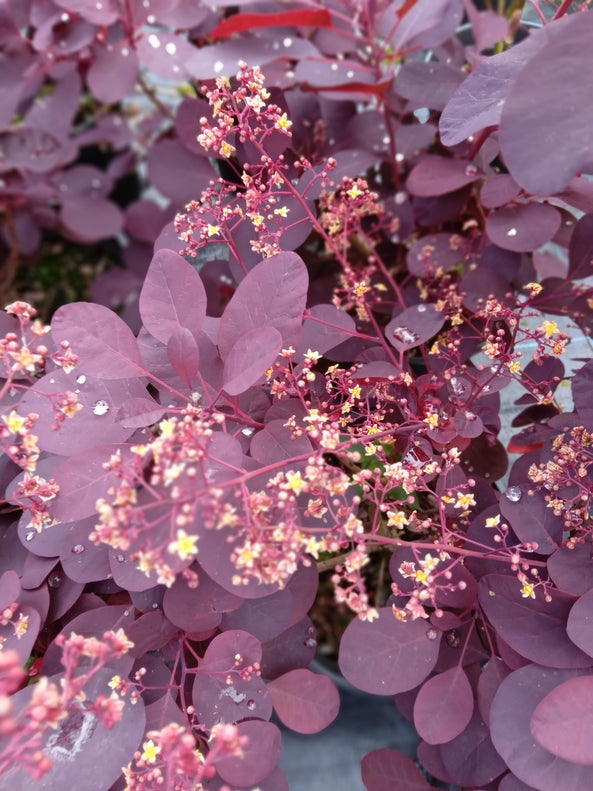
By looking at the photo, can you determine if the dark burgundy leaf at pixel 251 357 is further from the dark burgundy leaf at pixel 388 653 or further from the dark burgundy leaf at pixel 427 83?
the dark burgundy leaf at pixel 427 83

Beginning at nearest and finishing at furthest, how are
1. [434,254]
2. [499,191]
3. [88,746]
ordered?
[88,746], [499,191], [434,254]

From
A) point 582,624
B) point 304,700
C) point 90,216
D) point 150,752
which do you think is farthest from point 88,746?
point 90,216

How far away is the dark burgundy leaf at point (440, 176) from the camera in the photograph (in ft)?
2.65

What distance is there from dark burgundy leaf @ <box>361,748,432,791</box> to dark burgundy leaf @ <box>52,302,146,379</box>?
0.46 metres

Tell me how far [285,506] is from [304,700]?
0.26m

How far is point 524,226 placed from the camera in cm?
73

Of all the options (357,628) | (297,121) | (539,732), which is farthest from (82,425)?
(297,121)

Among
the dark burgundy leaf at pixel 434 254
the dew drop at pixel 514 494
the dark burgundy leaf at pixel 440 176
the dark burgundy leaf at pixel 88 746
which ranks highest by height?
the dark burgundy leaf at pixel 440 176

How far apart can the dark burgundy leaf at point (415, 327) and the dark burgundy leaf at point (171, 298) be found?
0.21m

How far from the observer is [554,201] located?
2.58 feet

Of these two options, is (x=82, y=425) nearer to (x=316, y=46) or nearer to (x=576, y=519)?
(x=576, y=519)

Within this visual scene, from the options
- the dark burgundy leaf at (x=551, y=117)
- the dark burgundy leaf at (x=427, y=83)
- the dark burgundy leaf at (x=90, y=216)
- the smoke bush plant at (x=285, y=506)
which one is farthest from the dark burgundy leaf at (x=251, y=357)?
the dark burgundy leaf at (x=90, y=216)

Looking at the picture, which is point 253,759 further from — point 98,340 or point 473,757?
point 98,340

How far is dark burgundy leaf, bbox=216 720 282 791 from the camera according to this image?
0.53 metres
